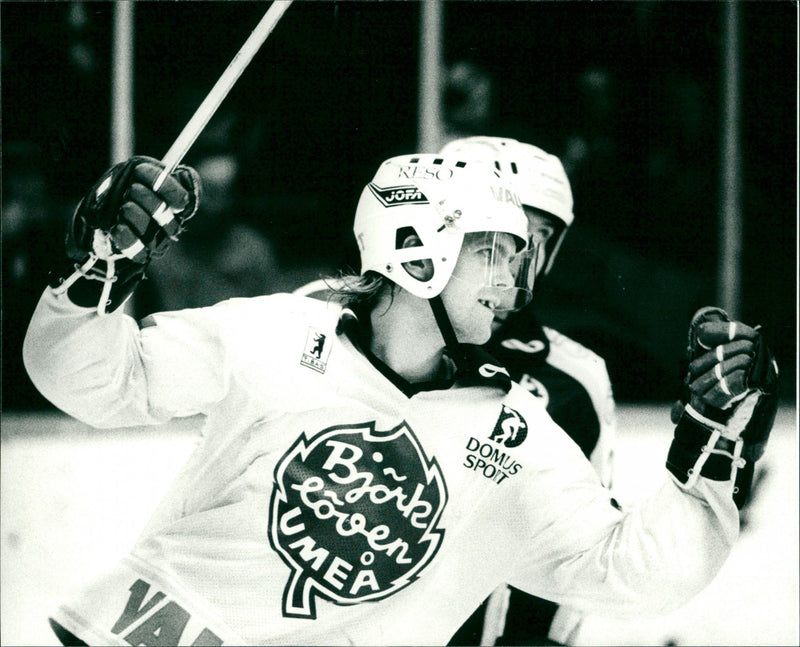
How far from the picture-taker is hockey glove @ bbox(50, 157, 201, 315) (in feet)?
8.15

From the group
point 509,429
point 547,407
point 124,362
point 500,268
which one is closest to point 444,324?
point 500,268

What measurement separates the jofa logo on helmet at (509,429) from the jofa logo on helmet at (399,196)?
629 millimetres

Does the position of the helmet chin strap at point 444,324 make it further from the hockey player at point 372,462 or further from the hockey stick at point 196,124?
the hockey stick at point 196,124

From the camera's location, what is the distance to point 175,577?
276 centimetres

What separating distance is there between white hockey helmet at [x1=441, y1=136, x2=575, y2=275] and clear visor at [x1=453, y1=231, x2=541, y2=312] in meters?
0.39

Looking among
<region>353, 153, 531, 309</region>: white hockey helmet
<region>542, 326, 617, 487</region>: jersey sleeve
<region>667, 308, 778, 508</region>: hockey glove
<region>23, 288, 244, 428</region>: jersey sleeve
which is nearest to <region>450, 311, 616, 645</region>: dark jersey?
<region>542, 326, 617, 487</region>: jersey sleeve

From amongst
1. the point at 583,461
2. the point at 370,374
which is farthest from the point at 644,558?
the point at 370,374

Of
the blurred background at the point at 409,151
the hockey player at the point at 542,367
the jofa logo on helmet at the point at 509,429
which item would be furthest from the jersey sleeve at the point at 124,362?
the hockey player at the point at 542,367

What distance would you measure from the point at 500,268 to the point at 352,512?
0.78m

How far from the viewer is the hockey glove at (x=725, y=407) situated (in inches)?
98.5

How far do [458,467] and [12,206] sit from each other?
158 centimetres

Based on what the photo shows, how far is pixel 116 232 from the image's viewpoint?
248 centimetres

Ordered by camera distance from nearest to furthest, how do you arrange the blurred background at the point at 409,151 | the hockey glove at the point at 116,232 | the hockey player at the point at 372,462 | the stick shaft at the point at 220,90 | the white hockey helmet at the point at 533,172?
the hockey glove at the point at 116,232 < the stick shaft at the point at 220,90 < the hockey player at the point at 372,462 < the blurred background at the point at 409,151 < the white hockey helmet at the point at 533,172

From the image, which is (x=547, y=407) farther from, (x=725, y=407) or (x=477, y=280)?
(x=725, y=407)
